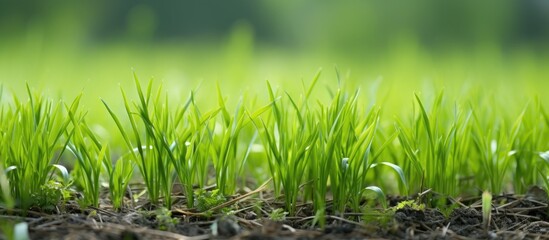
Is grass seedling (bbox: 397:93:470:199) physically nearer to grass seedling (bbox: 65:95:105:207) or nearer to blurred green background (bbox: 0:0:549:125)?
blurred green background (bbox: 0:0:549:125)

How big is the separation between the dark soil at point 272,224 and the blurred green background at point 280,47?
0.36 meters

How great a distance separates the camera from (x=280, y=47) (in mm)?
9602

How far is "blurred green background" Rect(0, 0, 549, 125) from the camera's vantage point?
3.48 metres

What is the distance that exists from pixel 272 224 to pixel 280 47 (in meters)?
8.35

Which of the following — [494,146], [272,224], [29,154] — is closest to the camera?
[272,224]

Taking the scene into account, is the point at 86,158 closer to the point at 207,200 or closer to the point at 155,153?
the point at 155,153

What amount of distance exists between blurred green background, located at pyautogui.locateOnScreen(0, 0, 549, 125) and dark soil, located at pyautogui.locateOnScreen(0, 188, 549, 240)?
1.17 feet

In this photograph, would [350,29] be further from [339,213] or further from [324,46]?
[339,213]

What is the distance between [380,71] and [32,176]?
13.7ft

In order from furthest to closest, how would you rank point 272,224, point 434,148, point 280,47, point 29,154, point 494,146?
point 280,47 → point 494,146 → point 434,148 → point 29,154 → point 272,224

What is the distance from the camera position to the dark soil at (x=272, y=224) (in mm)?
1301

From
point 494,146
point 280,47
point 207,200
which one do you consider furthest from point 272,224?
point 280,47

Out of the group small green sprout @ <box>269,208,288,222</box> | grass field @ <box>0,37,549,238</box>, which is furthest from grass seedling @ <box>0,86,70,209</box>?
small green sprout @ <box>269,208,288,222</box>

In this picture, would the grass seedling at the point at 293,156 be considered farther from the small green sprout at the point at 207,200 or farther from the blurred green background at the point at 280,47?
the blurred green background at the point at 280,47
